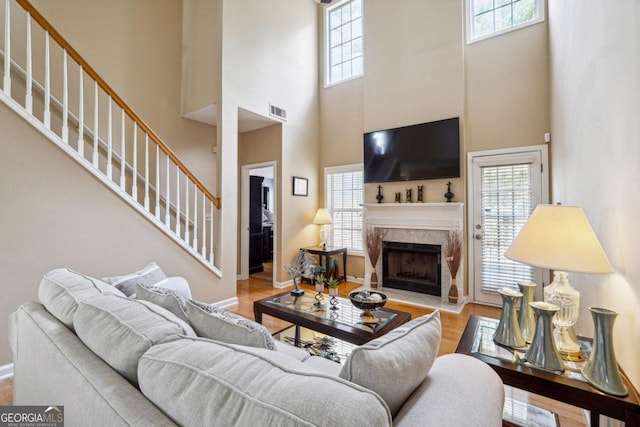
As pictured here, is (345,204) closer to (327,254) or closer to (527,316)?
(327,254)

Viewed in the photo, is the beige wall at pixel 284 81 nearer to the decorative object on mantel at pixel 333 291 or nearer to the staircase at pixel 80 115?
the staircase at pixel 80 115

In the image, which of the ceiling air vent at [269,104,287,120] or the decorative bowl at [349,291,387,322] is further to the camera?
the ceiling air vent at [269,104,287,120]

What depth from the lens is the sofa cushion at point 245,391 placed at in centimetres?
54

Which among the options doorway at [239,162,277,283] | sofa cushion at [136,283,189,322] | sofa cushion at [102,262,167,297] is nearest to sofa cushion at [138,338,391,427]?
sofa cushion at [136,283,189,322]

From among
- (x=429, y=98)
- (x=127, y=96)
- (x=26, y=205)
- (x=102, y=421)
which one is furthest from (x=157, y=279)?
(x=429, y=98)

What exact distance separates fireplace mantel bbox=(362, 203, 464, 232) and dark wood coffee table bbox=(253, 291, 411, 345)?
2038 millimetres

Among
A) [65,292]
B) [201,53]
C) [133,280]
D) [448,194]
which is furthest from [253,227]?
[65,292]

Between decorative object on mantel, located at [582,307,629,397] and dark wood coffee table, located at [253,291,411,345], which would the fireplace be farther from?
decorative object on mantel, located at [582,307,629,397]

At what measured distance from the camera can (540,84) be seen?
346 centimetres

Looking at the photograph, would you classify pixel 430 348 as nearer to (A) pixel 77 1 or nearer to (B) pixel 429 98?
(B) pixel 429 98

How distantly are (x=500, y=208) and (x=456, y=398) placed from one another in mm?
3532

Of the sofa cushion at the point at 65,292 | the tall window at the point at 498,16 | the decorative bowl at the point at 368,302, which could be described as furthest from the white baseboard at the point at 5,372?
the tall window at the point at 498,16

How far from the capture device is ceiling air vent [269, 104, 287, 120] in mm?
4348

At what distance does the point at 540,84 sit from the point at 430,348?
13.1ft
